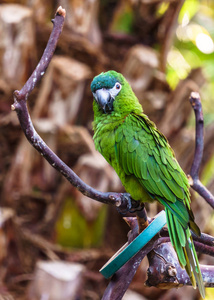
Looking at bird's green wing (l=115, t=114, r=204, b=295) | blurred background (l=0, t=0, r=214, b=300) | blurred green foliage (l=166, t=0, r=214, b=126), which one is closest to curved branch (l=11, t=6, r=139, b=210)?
bird's green wing (l=115, t=114, r=204, b=295)

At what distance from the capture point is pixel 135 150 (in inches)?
52.4

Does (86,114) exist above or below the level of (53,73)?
below

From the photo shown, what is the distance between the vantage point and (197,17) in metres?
3.31

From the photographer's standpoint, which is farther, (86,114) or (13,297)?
(86,114)

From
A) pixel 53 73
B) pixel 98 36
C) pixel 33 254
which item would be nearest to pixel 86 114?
pixel 53 73

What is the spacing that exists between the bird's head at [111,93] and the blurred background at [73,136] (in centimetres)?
55

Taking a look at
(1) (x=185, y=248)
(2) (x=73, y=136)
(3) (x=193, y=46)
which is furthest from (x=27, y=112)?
(3) (x=193, y=46)

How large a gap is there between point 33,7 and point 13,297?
1458 mm

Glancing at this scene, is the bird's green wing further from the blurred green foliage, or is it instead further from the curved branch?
A: the blurred green foliage

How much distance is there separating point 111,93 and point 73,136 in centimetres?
69

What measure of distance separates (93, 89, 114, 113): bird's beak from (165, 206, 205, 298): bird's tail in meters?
0.42

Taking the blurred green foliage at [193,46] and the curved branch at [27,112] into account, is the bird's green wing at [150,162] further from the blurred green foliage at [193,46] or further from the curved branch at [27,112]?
the blurred green foliage at [193,46]

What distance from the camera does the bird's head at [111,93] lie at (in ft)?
4.40

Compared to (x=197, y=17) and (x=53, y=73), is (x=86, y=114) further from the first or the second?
(x=197, y=17)
